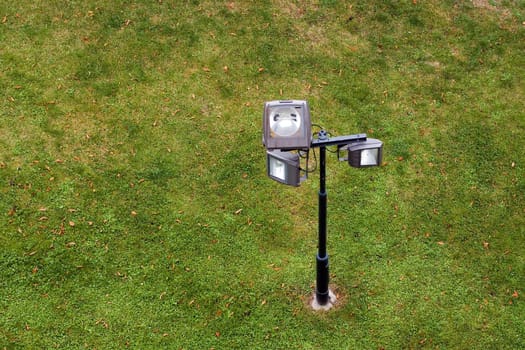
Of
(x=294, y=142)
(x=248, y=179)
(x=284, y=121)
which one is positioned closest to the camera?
(x=294, y=142)

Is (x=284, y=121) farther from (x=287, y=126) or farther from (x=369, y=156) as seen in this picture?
(x=369, y=156)

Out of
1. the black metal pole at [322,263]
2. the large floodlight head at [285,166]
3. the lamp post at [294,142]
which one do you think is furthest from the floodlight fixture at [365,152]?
the large floodlight head at [285,166]

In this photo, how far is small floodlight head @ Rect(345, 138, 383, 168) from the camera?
21.2 feet

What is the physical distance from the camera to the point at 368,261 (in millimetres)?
9023

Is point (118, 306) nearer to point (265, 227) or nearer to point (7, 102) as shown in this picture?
point (265, 227)

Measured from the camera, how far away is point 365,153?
650cm

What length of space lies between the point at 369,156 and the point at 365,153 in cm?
7

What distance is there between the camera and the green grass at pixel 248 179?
8.49m

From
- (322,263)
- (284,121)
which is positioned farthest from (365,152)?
(322,263)

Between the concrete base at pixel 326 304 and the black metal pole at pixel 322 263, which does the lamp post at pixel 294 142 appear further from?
the concrete base at pixel 326 304

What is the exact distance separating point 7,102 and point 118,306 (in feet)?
15.3

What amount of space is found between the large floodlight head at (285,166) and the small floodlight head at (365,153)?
590mm

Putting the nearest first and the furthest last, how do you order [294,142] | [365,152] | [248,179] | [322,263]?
[294,142], [365,152], [322,263], [248,179]

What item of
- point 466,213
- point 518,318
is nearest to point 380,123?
point 466,213
